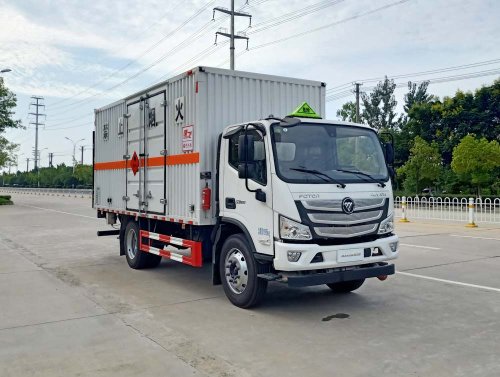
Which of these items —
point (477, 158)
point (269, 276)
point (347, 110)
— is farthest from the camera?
point (347, 110)

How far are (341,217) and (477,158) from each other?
23.5m

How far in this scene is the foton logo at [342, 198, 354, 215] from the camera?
594 centimetres

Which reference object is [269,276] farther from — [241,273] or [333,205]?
[333,205]

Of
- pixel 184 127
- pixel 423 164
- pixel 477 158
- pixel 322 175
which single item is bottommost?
pixel 322 175

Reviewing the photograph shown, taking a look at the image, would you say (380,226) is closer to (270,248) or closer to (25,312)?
(270,248)

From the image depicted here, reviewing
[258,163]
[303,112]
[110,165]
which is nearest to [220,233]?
[258,163]

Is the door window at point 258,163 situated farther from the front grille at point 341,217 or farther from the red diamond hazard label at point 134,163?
the red diamond hazard label at point 134,163

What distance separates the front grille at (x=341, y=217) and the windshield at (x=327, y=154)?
1.36 ft

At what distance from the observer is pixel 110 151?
34.7ft

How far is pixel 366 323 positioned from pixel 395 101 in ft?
183

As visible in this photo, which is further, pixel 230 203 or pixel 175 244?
pixel 175 244

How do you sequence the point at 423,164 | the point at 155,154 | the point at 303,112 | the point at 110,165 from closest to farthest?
the point at 303,112 < the point at 155,154 < the point at 110,165 < the point at 423,164

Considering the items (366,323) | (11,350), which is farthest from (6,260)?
(366,323)

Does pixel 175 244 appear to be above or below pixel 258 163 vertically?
below
